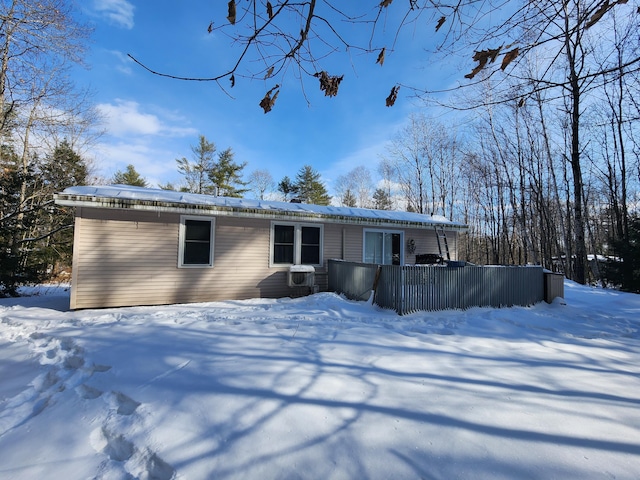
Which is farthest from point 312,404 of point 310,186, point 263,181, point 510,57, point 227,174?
point 263,181

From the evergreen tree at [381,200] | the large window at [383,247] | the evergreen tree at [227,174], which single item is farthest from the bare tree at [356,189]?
the large window at [383,247]

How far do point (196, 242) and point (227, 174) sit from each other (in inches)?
823

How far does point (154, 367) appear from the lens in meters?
3.38

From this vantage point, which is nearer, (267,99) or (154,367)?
(267,99)

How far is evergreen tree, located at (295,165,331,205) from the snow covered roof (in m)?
20.2

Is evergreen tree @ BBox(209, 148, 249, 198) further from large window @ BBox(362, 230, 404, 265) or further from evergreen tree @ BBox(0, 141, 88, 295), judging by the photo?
large window @ BBox(362, 230, 404, 265)

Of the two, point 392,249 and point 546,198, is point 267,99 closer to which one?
point 392,249

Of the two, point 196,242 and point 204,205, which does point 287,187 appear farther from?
point 204,205

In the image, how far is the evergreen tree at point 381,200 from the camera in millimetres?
30080

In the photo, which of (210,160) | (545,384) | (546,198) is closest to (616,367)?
(545,384)

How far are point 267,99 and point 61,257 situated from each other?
53.0 ft

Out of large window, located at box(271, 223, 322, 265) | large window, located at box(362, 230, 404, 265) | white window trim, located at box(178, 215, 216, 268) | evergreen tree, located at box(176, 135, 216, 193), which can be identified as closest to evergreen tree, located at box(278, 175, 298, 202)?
evergreen tree, located at box(176, 135, 216, 193)

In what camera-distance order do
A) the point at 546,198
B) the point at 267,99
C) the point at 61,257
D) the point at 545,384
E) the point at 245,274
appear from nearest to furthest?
the point at 267,99
the point at 545,384
the point at 245,274
the point at 61,257
the point at 546,198

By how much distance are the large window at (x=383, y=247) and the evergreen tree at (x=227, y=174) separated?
19601 millimetres
